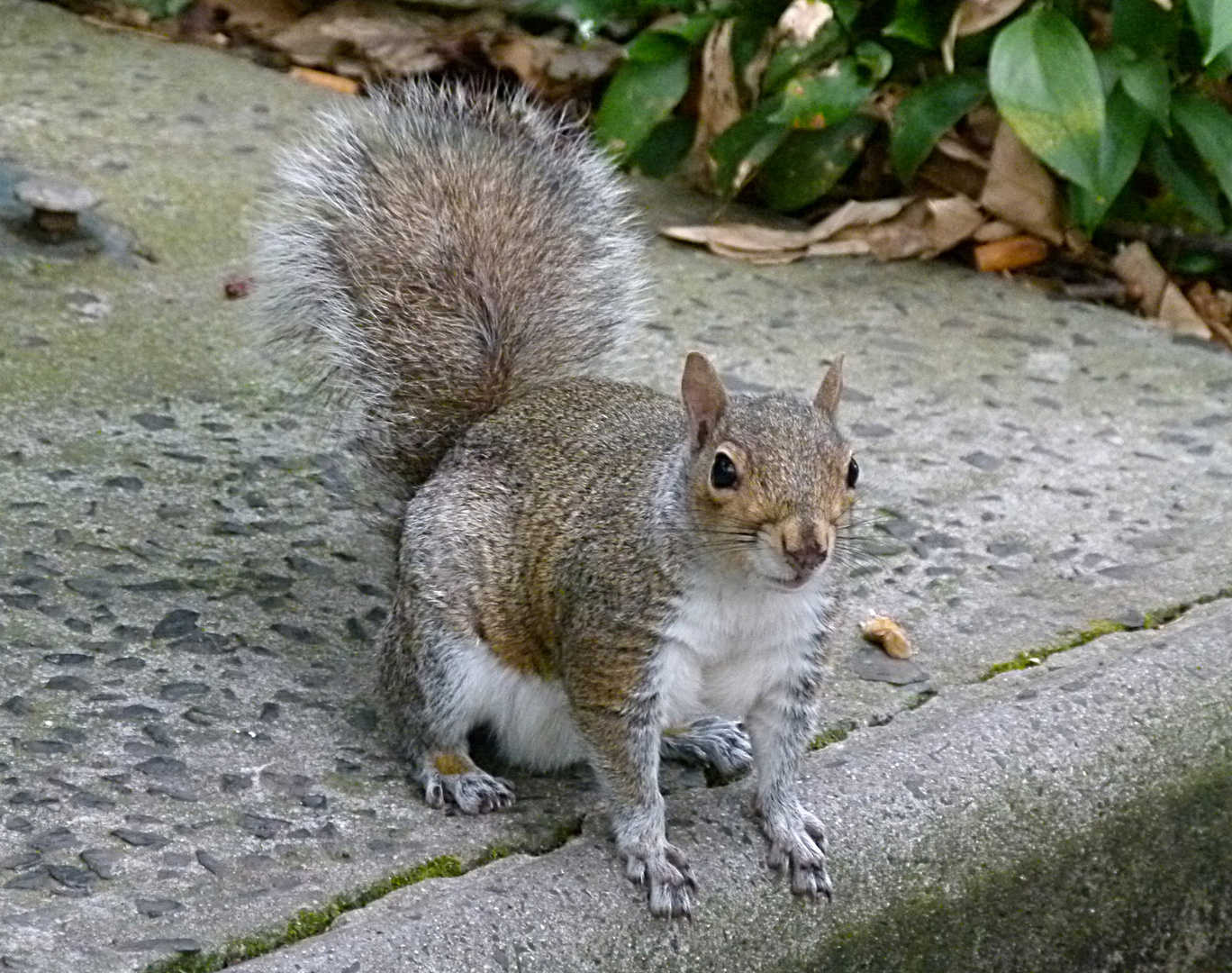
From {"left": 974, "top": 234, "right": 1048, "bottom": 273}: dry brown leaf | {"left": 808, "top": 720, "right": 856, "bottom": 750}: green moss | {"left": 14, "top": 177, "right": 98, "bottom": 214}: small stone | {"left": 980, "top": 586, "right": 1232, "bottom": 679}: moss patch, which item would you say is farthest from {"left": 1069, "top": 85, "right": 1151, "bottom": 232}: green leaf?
{"left": 14, "top": 177, "right": 98, "bottom": 214}: small stone

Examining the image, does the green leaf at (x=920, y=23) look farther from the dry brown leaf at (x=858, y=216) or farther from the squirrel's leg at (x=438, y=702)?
the squirrel's leg at (x=438, y=702)

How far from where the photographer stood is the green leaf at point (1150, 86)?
3.49 metres

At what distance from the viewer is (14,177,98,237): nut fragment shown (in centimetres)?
331

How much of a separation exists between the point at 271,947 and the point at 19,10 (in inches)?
131

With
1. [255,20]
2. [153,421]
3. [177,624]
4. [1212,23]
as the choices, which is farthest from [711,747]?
[255,20]

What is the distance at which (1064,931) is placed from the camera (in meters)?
2.14

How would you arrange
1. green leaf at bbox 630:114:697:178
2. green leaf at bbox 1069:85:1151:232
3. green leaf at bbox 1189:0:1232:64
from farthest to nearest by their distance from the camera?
green leaf at bbox 630:114:697:178, green leaf at bbox 1069:85:1151:232, green leaf at bbox 1189:0:1232:64

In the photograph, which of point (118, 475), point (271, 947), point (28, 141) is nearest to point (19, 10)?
point (28, 141)

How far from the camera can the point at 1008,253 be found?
3.82 m

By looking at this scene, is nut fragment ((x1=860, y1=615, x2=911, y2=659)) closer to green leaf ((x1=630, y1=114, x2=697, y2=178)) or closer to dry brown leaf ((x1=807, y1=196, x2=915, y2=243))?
dry brown leaf ((x1=807, y1=196, x2=915, y2=243))

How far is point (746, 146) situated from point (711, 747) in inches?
75.8

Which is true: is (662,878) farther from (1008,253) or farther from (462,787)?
(1008,253)

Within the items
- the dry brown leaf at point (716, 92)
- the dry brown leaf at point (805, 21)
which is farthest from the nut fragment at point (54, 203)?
the dry brown leaf at point (805, 21)

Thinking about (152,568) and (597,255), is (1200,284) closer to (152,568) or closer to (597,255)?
(597,255)
